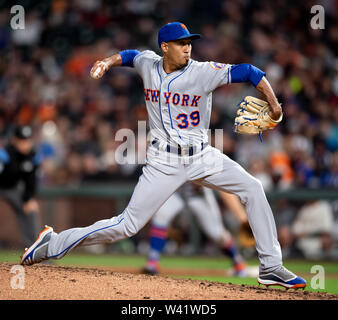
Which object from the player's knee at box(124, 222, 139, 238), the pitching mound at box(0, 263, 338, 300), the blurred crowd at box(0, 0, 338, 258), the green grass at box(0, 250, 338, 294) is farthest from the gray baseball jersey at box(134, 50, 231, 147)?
the blurred crowd at box(0, 0, 338, 258)

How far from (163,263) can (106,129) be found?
10.9 feet

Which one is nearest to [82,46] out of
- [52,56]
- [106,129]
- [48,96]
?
[52,56]

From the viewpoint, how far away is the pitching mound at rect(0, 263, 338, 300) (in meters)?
4.57

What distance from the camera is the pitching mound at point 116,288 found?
457cm

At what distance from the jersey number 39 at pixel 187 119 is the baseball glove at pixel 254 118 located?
14.7 inches

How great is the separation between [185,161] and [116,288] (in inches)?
44.7

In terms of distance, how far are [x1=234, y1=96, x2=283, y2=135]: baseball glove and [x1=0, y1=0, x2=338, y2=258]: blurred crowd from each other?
16.3ft

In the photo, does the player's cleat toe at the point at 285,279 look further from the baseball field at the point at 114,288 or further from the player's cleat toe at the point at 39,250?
the player's cleat toe at the point at 39,250

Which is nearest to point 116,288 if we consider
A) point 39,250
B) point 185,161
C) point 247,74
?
point 39,250

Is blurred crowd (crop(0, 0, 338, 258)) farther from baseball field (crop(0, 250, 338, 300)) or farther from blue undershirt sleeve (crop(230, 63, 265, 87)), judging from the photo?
blue undershirt sleeve (crop(230, 63, 265, 87))

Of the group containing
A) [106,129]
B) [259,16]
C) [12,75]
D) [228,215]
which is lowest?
[228,215]

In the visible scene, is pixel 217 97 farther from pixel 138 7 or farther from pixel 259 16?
pixel 138 7

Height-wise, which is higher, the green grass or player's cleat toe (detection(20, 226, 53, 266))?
player's cleat toe (detection(20, 226, 53, 266))

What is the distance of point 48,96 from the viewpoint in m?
13.3
